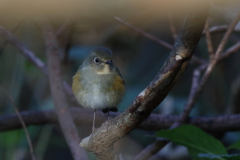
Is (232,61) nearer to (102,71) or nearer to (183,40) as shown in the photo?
(102,71)

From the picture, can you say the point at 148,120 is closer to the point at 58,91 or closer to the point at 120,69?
the point at 58,91

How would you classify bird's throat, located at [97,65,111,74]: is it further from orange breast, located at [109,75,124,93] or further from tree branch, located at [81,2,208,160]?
tree branch, located at [81,2,208,160]

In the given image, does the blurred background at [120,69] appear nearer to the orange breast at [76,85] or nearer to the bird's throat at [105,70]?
the orange breast at [76,85]

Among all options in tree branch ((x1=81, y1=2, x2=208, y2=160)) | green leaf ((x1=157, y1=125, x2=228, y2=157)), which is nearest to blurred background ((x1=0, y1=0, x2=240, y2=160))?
green leaf ((x1=157, y1=125, x2=228, y2=157))

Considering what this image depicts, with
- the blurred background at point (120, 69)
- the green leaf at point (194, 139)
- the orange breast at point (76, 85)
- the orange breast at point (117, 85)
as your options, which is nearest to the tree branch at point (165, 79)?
the green leaf at point (194, 139)

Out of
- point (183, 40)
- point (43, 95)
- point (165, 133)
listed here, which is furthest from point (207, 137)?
point (43, 95)

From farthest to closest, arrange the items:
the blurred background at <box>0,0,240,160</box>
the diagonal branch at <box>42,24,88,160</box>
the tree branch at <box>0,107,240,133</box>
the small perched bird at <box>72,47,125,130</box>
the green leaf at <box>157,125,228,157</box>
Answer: the blurred background at <box>0,0,240,160</box>
the tree branch at <box>0,107,240,133</box>
the small perched bird at <box>72,47,125,130</box>
the diagonal branch at <box>42,24,88,160</box>
the green leaf at <box>157,125,228,157</box>
